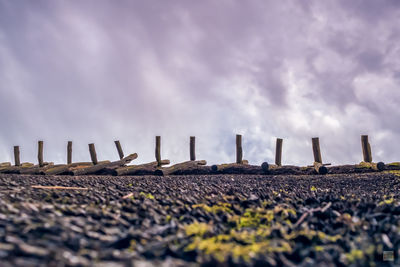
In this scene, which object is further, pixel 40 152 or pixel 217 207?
pixel 40 152

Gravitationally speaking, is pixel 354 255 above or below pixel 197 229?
below

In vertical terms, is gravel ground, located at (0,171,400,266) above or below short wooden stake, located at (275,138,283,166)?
below

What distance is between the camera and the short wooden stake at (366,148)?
17922mm

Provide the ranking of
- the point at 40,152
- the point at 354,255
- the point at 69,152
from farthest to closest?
the point at 69,152, the point at 40,152, the point at 354,255

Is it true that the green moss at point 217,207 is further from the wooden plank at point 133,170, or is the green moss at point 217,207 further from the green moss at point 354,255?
the wooden plank at point 133,170

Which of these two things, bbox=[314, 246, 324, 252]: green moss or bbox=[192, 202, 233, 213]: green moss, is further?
bbox=[192, 202, 233, 213]: green moss

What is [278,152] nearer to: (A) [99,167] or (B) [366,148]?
(B) [366,148]

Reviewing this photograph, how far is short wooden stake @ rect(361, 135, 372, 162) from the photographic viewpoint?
1792cm

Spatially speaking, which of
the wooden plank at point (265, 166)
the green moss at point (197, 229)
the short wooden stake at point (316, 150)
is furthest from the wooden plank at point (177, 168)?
the green moss at point (197, 229)

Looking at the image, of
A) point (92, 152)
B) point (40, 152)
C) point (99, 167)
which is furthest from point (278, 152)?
point (40, 152)

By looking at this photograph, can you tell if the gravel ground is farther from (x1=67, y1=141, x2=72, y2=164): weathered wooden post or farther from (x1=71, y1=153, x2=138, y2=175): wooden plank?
(x1=67, y1=141, x2=72, y2=164): weathered wooden post

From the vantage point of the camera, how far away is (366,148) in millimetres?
18031

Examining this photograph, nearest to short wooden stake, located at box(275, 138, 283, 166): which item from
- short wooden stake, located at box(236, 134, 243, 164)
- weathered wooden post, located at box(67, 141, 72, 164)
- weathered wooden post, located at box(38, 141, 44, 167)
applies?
short wooden stake, located at box(236, 134, 243, 164)

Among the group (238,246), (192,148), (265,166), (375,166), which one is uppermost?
(192,148)
